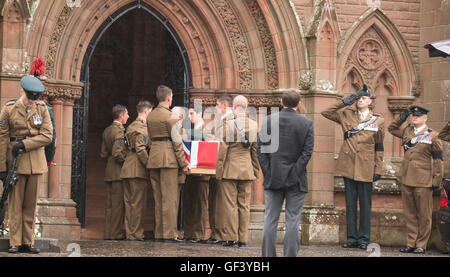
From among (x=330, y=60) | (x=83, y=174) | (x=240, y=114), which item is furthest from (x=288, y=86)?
(x=83, y=174)

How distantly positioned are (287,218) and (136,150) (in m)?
4.15

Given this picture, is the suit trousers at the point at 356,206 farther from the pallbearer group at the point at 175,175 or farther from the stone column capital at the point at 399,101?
the stone column capital at the point at 399,101

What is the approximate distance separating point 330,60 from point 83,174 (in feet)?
13.5

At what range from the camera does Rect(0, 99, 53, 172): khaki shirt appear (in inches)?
453

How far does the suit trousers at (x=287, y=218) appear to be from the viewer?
11281 millimetres

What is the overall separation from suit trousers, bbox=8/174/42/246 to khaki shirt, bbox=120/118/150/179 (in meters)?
3.42

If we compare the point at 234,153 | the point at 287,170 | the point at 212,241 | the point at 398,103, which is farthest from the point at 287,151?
the point at 398,103

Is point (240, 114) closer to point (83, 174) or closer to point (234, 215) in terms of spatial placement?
point (234, 215)

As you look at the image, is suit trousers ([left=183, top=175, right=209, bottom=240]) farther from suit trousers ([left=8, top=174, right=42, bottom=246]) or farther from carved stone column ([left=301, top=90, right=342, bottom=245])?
suit trousers ([left=8, top=174, right=42, bottom=246])

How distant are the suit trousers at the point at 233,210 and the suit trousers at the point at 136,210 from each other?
1.18 metres

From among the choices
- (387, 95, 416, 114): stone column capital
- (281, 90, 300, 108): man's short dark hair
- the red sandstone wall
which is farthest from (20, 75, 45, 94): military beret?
(387, 95, 416, 114): stone column capital

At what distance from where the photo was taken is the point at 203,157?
15.0 m

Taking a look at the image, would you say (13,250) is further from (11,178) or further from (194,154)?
(194,154)

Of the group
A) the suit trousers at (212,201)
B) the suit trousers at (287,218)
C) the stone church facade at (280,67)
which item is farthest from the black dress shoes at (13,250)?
the suit trousers at (212,201)
